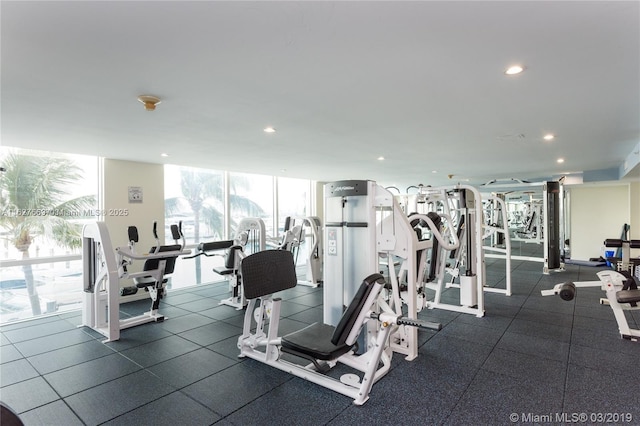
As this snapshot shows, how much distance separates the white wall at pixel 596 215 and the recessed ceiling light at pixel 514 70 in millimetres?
8276

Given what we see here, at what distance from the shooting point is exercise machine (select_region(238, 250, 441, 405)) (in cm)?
222

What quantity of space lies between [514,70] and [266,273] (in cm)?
228

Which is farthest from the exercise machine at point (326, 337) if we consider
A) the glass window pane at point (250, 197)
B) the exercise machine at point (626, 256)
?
the glass window pane at point (250, 197)

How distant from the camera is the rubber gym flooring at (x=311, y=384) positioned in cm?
223

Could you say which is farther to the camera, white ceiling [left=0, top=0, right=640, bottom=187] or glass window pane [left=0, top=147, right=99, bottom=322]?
glass window pane [left=0, top=147, right=99, bottom=322]

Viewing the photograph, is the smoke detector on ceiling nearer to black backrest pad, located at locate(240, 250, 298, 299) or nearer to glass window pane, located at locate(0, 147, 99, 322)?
black backrest pad, located at locate(240, 250, 298, 299)

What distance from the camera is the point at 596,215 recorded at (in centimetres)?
862

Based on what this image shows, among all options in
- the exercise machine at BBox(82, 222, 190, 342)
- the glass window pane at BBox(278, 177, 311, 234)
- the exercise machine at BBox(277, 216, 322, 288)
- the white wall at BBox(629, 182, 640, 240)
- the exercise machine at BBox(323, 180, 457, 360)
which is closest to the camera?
the exercise machine at BBox(323, 180, 457, 360)

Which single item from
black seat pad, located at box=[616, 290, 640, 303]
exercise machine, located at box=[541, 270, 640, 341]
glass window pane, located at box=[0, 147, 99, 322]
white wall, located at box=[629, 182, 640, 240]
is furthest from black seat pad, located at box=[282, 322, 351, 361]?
white wall, located at box=[629, 182, 640, 240]

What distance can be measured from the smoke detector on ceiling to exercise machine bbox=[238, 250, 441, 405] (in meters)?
1.42

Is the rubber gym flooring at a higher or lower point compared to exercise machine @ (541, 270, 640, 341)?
lower

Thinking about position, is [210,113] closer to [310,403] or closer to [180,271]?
[310,403]

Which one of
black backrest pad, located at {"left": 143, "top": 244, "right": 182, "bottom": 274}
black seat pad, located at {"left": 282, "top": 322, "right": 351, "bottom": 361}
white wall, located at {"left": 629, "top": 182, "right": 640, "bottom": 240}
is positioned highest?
white wall, located at {"left": 629, "top": 182, "right": 640, "bottom": 240}

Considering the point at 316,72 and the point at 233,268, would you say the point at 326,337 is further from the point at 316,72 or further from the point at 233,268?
the point at 233,268
